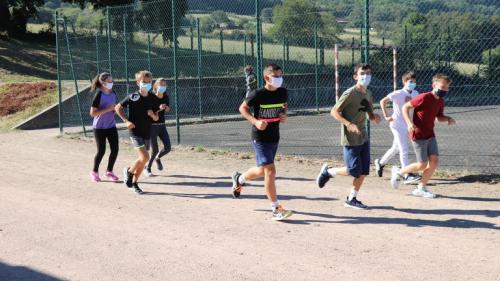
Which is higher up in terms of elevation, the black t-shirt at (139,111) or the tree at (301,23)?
the tree at (301,23)

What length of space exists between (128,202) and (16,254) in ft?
8.55

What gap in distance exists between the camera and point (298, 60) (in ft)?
95.7

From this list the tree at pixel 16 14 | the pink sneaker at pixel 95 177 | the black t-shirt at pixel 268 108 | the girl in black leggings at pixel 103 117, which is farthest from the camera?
the tree at pixel 16 14

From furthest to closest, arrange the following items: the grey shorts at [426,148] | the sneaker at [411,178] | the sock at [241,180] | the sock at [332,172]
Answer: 1. the sneaker at [411,178]
2. the grey shorts at [426,148]
3. the sock at [332,172]
4. the sock at [241,180]

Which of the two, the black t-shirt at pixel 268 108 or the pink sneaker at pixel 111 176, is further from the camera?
the pink sneaker at pixel 111 176

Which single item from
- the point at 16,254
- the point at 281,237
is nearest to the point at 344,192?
the point at 281,237

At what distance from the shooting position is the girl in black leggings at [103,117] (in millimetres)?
10898

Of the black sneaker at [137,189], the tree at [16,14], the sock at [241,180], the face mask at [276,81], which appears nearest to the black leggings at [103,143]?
the black sneaker at [137,189]

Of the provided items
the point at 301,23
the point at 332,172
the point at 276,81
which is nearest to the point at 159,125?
the point at 332,172

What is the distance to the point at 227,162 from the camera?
510 inches

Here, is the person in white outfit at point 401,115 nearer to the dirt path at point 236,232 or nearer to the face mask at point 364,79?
the dirt path at point 236,232

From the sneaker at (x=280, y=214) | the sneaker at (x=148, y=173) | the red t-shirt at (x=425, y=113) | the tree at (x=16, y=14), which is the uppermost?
the tree at (x=16, y=14)

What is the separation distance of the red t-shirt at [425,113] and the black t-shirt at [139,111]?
379cm

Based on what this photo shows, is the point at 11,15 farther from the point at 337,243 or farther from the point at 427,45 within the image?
the point at 337,243
